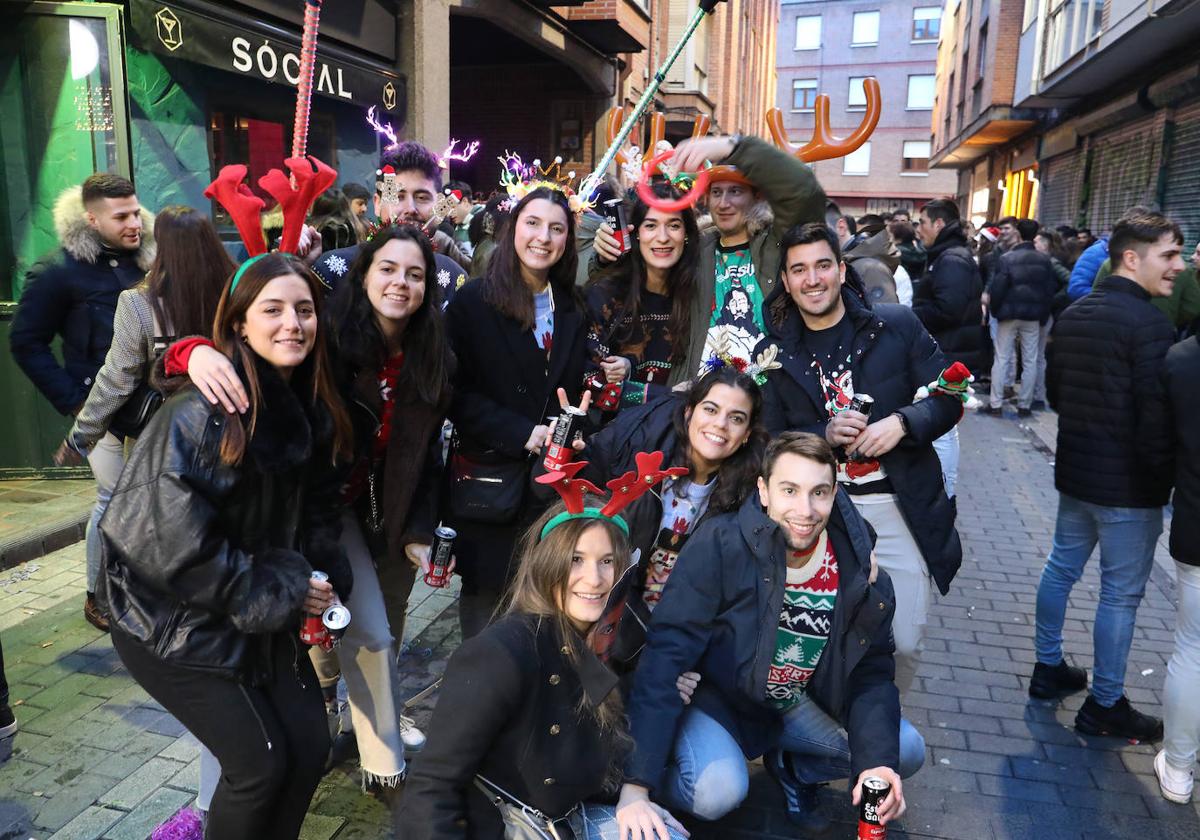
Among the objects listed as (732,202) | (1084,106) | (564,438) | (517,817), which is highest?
(1084,106)

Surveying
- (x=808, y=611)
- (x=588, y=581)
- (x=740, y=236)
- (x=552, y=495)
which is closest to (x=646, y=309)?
(x=740, y=236)

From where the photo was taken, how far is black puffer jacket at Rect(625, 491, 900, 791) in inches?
113

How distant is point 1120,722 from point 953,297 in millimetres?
5745

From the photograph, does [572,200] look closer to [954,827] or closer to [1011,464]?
[954,827]

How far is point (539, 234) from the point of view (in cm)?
346

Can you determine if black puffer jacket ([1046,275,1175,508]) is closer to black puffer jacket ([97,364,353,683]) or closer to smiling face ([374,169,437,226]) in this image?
smiling face ([374,169,437,226])

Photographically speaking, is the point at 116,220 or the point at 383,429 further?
the point at 116,220

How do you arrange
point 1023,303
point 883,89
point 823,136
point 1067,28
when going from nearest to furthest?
1. point 823,136
2. point 1023,303
3. point 1067,28
4. point 883,89

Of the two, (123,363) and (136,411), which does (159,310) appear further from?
(136,411)

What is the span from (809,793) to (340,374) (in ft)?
7.30

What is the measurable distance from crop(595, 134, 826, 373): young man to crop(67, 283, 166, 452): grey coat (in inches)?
73.4

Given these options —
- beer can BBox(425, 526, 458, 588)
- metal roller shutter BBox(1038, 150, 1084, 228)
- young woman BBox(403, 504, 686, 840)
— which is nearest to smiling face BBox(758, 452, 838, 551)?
young woman BBox(403, 504, 686, 840)

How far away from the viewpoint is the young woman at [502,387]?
3447 mm

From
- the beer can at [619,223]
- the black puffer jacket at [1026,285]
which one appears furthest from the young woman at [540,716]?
the black puffer jacket at [1026,285]
